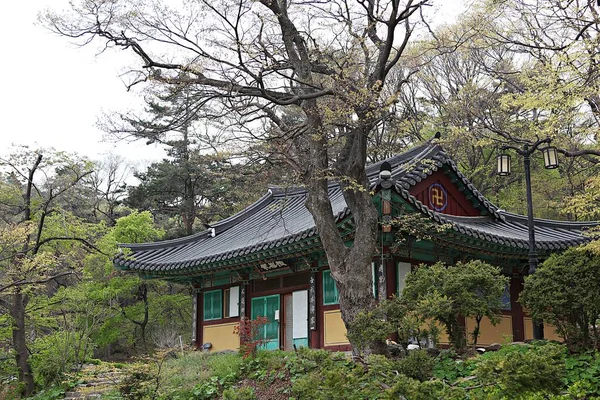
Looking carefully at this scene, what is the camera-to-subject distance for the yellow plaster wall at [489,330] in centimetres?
1664

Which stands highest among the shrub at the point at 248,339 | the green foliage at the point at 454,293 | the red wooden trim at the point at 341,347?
the green foliage at the point at 454,293

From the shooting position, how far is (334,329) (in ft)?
53.1

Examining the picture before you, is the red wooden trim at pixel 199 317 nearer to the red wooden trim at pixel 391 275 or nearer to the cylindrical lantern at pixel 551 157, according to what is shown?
the red wooden trim at pixel 391 275

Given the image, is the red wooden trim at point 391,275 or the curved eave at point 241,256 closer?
the curved eave at point 241,256

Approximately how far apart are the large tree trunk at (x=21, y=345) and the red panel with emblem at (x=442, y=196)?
10627 millimetres

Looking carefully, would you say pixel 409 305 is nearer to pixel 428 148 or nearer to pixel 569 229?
pixel 428 148

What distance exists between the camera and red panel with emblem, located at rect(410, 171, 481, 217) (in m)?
17.8

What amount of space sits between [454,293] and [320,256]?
19.5ft

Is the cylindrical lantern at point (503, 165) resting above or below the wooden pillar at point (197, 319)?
above

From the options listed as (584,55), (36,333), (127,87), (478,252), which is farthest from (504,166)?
(36,333)

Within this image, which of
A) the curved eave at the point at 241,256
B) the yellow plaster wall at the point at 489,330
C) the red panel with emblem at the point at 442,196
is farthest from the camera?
the red panel with emblem at the point at 442,196

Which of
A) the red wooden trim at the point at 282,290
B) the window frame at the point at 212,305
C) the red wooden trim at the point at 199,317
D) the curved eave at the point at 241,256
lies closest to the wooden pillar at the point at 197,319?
the red wooden trim at the point at 199,317

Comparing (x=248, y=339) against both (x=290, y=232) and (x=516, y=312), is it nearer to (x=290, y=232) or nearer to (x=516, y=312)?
(x=290, y=232)

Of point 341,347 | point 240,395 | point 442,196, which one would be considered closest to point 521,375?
point 240,395
